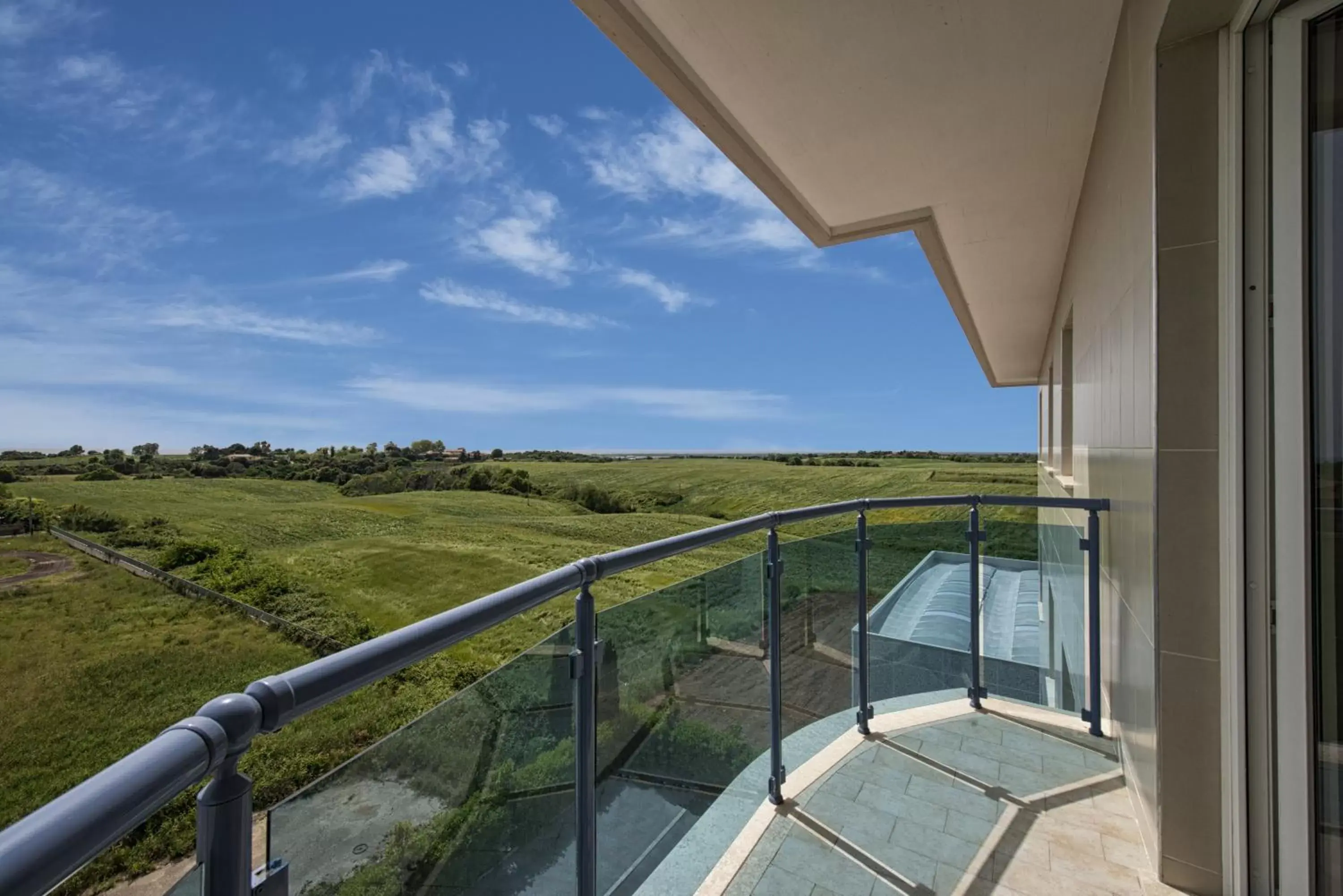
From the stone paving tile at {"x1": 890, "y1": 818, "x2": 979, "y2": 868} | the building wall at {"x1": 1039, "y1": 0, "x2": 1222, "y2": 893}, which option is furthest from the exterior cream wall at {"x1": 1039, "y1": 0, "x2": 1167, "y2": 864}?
the stone paving tile at {"x1": 890, "y1": 818, "x2": 979, "y2": 868}

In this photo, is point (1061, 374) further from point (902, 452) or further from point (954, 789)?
point (902, 452)

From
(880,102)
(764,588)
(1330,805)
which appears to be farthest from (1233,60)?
(764,588)

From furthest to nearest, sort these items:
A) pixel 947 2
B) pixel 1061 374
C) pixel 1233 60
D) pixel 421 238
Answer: pixel 421 238 → pixel 1061 374 → pixel 947 2 → pixel 1233 60

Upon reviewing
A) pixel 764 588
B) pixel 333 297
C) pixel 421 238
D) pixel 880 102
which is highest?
pixel 421 238

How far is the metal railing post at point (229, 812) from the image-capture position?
577mm

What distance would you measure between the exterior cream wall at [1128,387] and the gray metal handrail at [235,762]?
4.77ft

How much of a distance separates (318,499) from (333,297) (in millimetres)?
22068

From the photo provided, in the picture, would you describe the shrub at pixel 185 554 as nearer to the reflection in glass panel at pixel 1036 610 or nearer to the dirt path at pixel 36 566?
the dirt path at pixel 36 566

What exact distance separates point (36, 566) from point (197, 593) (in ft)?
17.0

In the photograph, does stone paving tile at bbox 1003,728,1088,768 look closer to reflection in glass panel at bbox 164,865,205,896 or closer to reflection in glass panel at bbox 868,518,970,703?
reflection in glass panel at bbox 868,518,970,703

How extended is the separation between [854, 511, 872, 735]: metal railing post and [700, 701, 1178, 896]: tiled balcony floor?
0.10 metres

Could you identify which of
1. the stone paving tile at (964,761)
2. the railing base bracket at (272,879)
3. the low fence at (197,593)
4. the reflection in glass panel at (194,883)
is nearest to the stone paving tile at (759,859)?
the stone paving tile at (964,761)

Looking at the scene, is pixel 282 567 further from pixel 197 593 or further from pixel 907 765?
pixel 907 765

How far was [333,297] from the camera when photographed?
4881 cm
